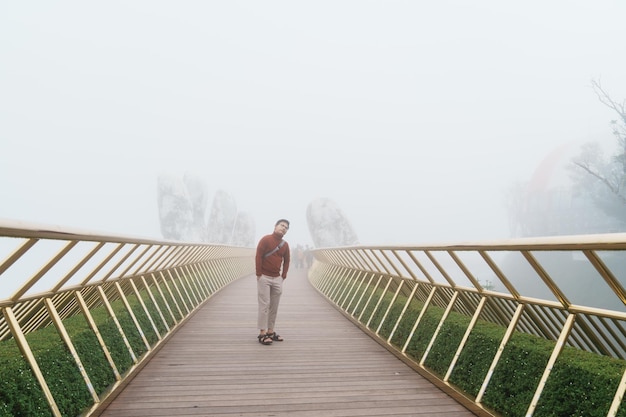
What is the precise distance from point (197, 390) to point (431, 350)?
2.76 metres

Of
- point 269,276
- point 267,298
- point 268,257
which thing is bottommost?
point 267,298

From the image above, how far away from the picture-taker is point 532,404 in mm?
3412

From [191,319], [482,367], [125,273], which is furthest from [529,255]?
[191,319]

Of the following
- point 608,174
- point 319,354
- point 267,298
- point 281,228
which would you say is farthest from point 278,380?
point 608,174

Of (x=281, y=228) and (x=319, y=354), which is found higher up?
(x=281, y=228)

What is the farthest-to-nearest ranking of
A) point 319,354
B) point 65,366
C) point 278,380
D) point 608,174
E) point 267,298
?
point 608,174
point 267,298
point 319,354
point 278,380
point 65,366

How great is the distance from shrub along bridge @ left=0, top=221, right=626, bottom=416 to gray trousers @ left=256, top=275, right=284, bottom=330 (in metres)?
0.38

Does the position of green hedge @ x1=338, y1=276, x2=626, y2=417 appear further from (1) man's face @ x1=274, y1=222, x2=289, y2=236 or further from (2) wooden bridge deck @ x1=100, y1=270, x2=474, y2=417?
(1) man's face @ x1=274, y1=222, x2=289, y2=236

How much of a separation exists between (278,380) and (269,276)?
2.31m

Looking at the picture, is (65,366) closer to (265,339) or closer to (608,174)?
(265,339)

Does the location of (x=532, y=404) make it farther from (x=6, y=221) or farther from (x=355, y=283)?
(x=355, y=283)

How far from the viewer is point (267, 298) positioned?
278 inches

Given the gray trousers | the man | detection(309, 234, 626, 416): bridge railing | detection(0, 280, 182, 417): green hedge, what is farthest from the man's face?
detection(0, 280, 182, 417): green hedge

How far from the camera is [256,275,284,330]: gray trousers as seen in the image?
7047 mm
